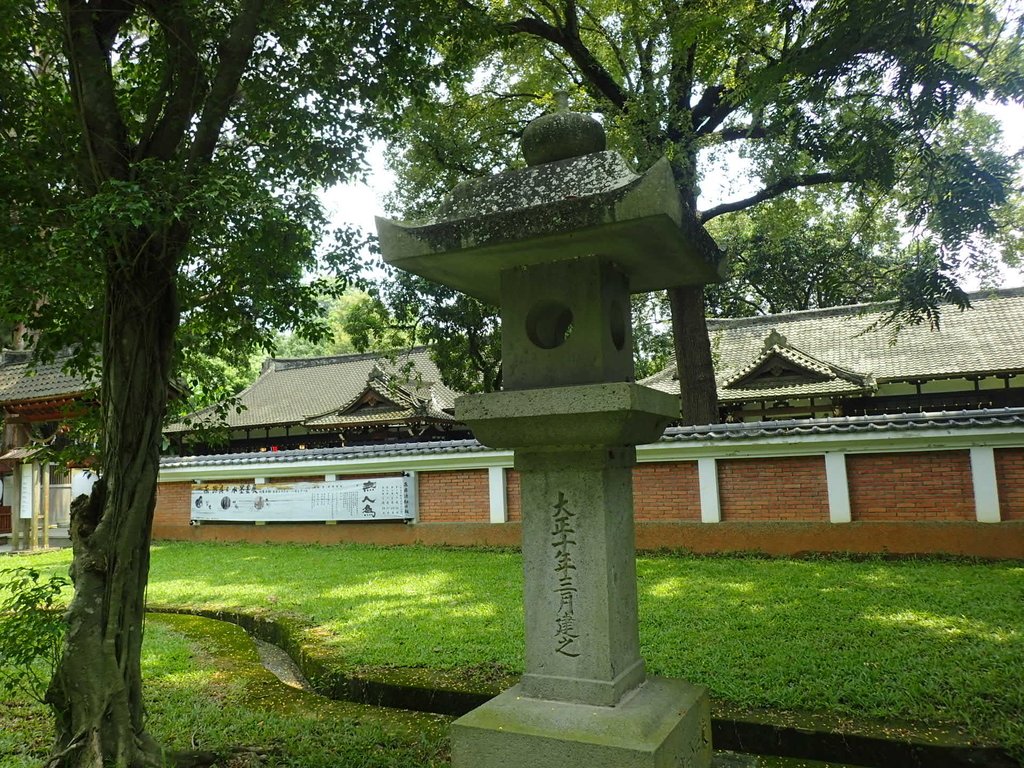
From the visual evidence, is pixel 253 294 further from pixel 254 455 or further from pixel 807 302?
pixel 807 302

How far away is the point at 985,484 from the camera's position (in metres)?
8.70

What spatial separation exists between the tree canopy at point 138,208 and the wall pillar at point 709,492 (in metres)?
7.15

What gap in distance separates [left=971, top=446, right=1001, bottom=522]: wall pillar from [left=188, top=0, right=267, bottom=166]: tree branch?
361 inches

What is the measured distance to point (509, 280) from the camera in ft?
11.8

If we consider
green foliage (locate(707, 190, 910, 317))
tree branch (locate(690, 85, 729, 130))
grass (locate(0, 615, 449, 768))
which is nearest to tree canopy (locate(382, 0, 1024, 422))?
tree branch (locate(690, 85, 729, 130))

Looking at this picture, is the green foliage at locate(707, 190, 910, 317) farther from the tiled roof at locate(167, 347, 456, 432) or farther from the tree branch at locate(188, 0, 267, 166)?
the tree branch at locate(188, 0, 267, 166)

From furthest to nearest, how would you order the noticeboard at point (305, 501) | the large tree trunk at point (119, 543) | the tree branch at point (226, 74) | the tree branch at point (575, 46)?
1. the noticeboard at point (305, 501)
2. the tree branch at point (575, 46)
3. the tree branch at point (226, 74)
4. the large tree trunk at point (119, 543)

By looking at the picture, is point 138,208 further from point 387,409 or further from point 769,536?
point 387,409

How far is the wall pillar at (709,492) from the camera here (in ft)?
33.2

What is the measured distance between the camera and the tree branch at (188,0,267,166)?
382 cm

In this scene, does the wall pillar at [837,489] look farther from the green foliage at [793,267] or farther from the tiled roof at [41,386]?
the green foliage at [793,267]

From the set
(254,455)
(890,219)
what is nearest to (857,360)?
(890,219)

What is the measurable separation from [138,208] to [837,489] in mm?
9013

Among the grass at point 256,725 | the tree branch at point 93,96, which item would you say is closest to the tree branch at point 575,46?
the tree branch at point 93,96
